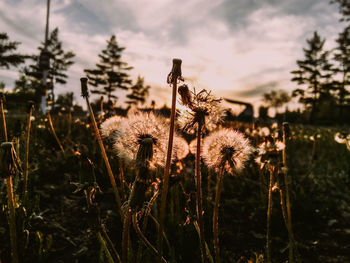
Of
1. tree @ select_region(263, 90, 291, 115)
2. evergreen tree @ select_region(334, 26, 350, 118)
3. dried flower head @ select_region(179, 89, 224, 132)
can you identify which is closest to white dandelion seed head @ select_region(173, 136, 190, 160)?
dried flower head @ select_region(179, 89, 224, 132)

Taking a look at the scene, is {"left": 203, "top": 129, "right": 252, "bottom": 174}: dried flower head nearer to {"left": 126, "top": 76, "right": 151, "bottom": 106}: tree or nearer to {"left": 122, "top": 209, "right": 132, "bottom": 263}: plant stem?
{"left": 122, "top": 209, "right": 132, "bottom": 263}: plant stem

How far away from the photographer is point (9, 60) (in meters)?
39.4

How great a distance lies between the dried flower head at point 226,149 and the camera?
159 centimetres

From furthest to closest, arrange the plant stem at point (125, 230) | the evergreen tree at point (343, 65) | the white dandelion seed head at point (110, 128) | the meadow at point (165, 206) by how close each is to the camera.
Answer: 1. the evergreen tree at point (343, 65)
2. the white dandelion seed head at point (110, 128)
3. the meadow at point (165, 206)
4. the plant stem at point (125, 230)

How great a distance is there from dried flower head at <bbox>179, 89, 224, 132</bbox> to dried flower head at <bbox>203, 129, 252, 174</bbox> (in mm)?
213

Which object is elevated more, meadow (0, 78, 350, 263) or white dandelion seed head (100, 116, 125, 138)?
white dandelion seed head (100, 116, 125, 138)

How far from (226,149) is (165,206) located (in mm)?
488

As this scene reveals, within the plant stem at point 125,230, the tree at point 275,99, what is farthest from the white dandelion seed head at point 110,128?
the tree at point 275,99

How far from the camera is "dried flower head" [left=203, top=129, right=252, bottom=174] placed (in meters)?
1.59

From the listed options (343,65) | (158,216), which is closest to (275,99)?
(343,65)

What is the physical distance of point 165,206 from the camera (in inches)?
56.6

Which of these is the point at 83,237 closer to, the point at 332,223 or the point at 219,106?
the point at 219,106

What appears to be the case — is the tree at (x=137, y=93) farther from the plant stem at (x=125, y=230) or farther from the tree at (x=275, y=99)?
the plant stem at (x=125, y=230)

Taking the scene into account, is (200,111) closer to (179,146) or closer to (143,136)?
(143,136)
